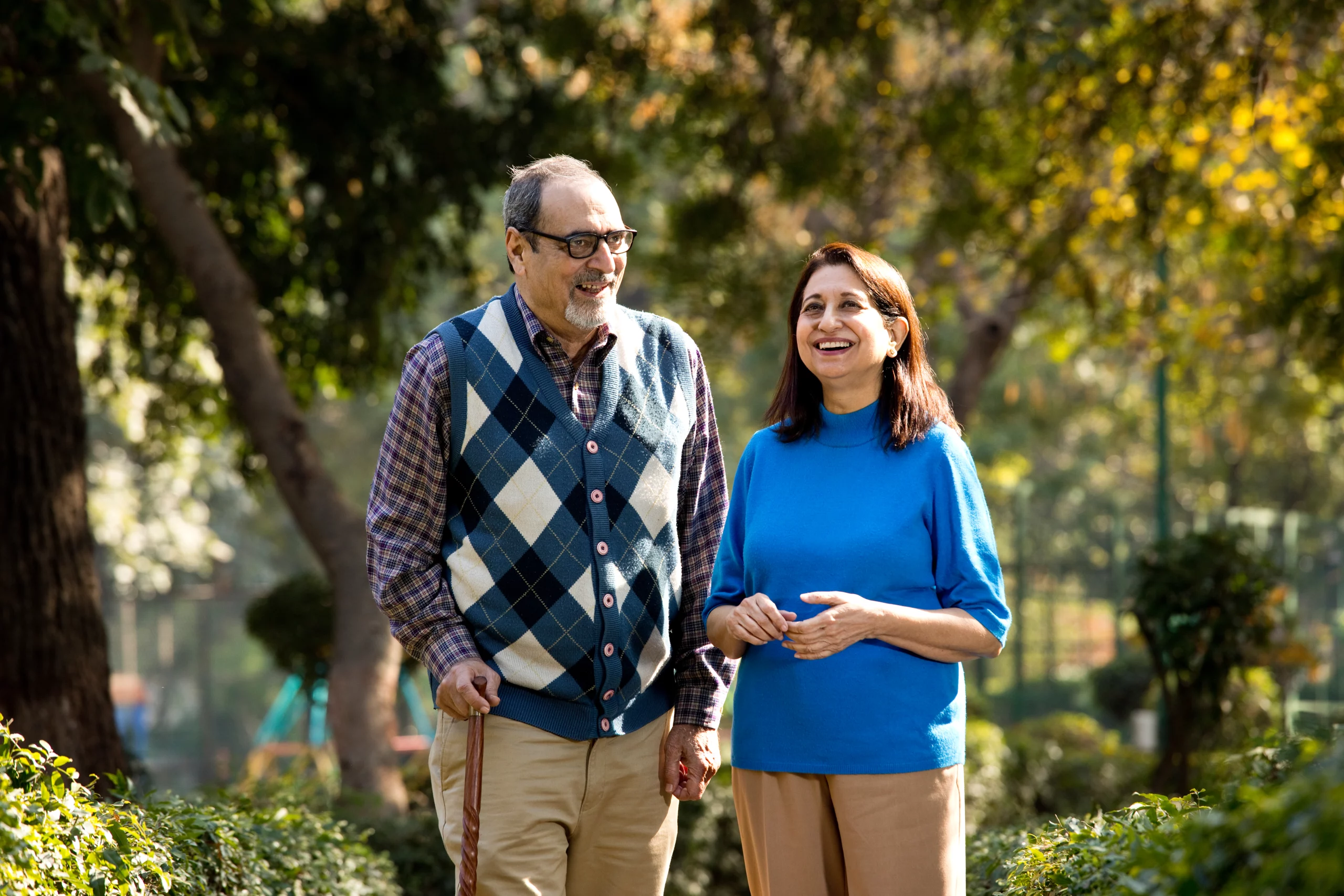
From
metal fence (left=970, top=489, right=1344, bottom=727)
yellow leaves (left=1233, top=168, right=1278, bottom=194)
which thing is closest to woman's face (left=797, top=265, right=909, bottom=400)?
yellow leaves (left=1233, top=168, right=1278, bottom=194)

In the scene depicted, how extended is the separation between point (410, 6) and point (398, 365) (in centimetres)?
221

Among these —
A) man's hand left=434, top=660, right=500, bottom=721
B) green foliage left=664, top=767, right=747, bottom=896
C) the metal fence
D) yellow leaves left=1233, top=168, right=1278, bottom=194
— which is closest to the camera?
man's hand left=434, top=660, right=500, bottom=721

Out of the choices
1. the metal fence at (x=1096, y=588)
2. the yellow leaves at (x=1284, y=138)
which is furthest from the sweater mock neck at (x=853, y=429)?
the metal fence at (x=1096, y=588)

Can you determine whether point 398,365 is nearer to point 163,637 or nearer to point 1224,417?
point 163,637

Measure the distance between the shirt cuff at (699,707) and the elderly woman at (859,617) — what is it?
195mm

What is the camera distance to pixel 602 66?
8.90m

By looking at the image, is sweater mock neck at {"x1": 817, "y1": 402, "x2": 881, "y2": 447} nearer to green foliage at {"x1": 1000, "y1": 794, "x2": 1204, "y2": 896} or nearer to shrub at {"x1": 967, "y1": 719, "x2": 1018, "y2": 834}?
green foliage at {"x1": 1000, "y1": 794, "x2": 1204, "y2": 896}

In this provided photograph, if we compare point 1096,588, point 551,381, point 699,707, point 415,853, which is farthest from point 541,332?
point 1096,588

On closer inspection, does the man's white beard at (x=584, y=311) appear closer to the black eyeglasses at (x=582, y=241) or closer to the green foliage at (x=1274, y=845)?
the black eyeglasses at (x=582, y=241)

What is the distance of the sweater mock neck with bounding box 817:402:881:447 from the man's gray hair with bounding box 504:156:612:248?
30.4 inches

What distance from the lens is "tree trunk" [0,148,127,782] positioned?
558 cm

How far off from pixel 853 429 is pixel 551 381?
721 millimetres

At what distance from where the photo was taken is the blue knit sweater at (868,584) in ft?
9.64

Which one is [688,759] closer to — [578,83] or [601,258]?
[601,258]
